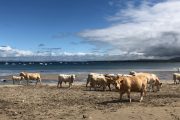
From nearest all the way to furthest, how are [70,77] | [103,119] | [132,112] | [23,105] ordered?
[103,119]
[132,112]
[23,105]
[70,77]

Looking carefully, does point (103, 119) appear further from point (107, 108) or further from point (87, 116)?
point (107, 108)

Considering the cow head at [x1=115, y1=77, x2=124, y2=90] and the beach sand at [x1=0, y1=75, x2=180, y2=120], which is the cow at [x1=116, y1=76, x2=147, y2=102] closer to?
the cow head at [x1=115, y1=77, x2=124, y2=90]

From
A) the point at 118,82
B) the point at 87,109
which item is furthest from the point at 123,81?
the point at 87,109

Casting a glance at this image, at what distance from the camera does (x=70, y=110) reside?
2056 centimetres

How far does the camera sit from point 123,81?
23359 millimetres

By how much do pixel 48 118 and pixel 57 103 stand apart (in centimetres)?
486

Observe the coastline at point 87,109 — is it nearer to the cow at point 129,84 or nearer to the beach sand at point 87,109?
the beach sand at point 87,109

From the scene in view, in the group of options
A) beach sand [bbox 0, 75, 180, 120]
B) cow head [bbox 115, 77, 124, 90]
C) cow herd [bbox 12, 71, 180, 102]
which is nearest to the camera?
beach sand [bbox 0, 75, 180, 120]

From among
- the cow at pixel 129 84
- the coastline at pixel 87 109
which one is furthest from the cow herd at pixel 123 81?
the coastline at pixel 87 109

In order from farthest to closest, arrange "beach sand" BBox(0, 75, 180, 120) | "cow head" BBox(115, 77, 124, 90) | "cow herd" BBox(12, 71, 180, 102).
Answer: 1. "cow herd" BBox(12, 71, 180, 102)
2. "cow head" BBox(115, 77, 124, 90)
3. "beach sand" BBox(0, 75, 180, 120)

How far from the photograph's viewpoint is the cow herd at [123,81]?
922 inches

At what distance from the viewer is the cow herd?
2343 centimetres

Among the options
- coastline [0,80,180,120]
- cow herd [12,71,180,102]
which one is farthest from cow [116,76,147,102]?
coastline [0,80,180,120]

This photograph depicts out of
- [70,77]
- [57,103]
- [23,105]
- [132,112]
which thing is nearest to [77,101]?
[57,103]
